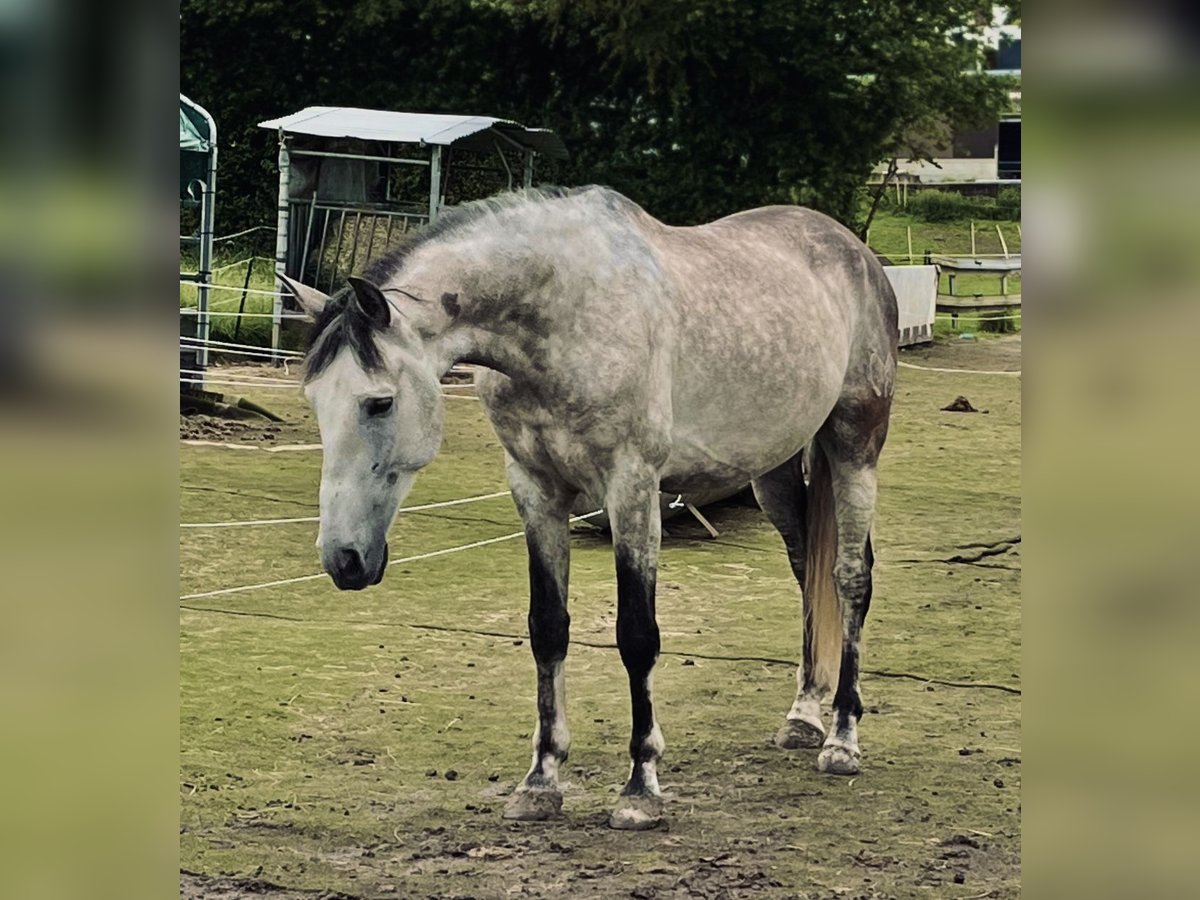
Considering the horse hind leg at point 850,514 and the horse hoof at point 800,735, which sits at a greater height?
the horse hind leg at point 850,514

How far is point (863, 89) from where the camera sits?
16234 millimetres

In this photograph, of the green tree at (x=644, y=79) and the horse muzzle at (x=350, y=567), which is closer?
the horse muzzle at (x=350, y=567)

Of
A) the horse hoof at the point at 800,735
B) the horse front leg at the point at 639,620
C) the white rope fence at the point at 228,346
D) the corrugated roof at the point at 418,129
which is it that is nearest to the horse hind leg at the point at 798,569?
the horse hoof at the point at 800,735

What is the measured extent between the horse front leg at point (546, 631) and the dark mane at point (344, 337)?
700 mm

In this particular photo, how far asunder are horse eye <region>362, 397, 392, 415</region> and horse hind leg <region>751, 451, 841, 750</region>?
5.05 feet

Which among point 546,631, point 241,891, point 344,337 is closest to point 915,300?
point 546,631

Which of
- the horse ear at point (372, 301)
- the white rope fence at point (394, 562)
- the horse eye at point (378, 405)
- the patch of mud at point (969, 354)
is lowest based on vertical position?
the white rope fence at point (394, 562)

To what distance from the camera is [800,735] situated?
4.23m

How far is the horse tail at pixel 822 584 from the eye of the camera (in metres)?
4.23

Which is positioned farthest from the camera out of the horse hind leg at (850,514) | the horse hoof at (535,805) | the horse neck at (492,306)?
the horse hind leg at (850,514)

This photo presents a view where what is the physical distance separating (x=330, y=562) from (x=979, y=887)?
156 centimetres

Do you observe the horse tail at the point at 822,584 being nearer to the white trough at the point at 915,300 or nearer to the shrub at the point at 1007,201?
the white trough at the point at 915,300

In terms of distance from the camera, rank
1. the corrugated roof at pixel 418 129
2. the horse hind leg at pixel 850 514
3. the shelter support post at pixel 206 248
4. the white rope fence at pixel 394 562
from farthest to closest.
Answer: the corrugated roof at pixel 418 129
the shelter support post at pixel 206 248
the white rope fence at pixel 394 562
the horse hind leg at pixel 850 514
